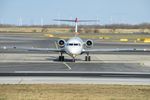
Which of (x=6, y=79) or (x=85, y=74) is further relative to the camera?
(x=85, y=74)

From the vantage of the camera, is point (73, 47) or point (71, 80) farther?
point (73, 47)

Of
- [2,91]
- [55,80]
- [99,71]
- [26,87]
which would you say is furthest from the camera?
[99,71]

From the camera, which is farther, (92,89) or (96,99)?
(92,89)

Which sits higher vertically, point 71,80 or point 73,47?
point 73,47

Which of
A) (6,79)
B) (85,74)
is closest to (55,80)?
(6,79)

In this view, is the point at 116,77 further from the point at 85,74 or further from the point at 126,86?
the point at 126,86

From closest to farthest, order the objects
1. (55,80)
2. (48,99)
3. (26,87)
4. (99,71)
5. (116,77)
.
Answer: (48,99)
(26,87)
(55,80)
(116,77)
(99,71)

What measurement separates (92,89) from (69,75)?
9209 millimetres

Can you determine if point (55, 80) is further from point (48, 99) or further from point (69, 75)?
point (48, 99)

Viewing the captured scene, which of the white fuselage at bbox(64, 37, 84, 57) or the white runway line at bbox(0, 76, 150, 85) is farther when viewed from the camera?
the white fuselage at bbox(64, 37, 84, 57)

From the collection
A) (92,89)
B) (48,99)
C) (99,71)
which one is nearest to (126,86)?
(92,89)

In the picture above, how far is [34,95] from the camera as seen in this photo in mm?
21281

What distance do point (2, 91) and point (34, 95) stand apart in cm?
225

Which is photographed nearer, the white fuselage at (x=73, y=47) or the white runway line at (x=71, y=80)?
the white runway line at (x=71, y=80)
